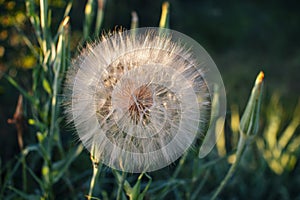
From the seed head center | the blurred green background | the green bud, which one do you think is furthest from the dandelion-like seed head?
the blurred green background

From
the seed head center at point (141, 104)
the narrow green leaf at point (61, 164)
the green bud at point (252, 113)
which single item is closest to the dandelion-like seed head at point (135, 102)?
the seed head center at point (141, 104)

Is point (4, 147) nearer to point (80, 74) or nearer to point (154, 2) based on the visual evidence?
point (80, 74)

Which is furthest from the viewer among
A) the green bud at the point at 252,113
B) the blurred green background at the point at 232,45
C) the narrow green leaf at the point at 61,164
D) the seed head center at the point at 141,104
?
the blurred green background at the point at 232,45

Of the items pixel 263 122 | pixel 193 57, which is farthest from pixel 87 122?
pixel 263 122

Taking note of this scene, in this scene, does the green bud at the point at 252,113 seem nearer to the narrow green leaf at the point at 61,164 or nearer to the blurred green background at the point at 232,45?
the narrow green leaf at the point at 61,164

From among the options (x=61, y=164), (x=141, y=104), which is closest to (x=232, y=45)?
(x=61, y=164)

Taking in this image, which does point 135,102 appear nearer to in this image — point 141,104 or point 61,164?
point 141,104
